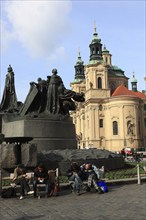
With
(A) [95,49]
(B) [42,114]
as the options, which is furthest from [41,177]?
(A) [95,49]

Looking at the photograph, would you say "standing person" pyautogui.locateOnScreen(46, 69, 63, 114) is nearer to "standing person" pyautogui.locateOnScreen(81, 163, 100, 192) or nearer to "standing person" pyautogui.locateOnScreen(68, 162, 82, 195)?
"standing person" pyautogui.locateOnScreen(68, 162, 82, 195)

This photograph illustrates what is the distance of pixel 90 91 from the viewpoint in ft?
287

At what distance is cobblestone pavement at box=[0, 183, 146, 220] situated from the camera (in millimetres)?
7332

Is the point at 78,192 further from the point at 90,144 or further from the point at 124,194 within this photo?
the point at 90,144

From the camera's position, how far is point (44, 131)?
54.7 feet

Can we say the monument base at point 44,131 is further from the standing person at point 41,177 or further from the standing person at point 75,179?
the standing person at point 41,177

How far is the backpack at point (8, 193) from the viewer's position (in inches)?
388

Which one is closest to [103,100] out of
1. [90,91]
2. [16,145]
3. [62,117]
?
[90,91]

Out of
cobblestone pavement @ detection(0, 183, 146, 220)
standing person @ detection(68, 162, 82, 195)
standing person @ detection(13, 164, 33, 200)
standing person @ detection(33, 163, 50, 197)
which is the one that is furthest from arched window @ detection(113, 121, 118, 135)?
standing person @ detection(13, 164, 33, 200)

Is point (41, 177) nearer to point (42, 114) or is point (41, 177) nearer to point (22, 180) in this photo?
point (22, 180)

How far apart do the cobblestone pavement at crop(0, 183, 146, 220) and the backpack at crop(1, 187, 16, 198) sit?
261mm

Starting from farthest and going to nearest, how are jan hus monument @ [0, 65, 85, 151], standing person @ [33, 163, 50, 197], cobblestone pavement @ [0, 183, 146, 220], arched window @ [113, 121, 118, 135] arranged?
arched window @ [113, 121, 118, 135] → jan hus monument @ [0, 65, 85, 151] → standing person @ [33, 163, 50, 197] → cobblestone pavement @ [0, 183, 146, 220]

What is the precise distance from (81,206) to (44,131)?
8394 mm

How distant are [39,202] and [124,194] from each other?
9.65 feet
